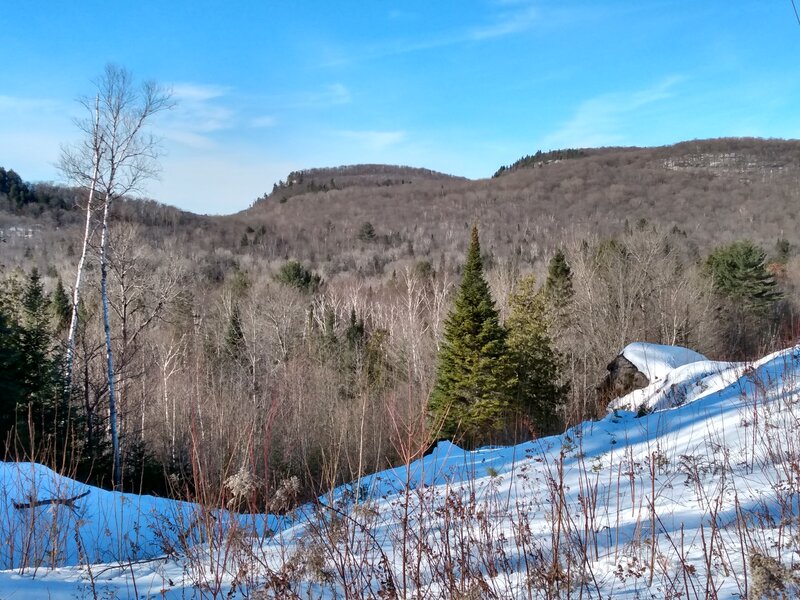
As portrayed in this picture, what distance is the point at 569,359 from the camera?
2661 cm

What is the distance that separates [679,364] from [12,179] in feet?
375

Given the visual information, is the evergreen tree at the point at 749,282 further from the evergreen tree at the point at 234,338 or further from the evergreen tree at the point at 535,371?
the evergreen tree at the point at 234,338

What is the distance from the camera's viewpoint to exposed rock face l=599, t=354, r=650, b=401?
13180mm

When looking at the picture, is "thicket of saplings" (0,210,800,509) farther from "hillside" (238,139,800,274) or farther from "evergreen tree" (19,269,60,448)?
"hillside" (238,139,800,274)

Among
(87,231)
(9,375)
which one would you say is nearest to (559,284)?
(87,231)

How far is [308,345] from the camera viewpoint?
3120 cm

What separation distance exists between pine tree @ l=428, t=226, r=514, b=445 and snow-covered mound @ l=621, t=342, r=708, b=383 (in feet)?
21.6

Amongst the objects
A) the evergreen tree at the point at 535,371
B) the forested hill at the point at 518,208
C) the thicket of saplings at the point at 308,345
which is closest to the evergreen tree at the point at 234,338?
the thicket of saplings at the point at 308,345

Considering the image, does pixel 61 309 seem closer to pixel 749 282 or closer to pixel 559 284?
pixel 559 284

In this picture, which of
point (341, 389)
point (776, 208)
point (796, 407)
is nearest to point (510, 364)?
Result: point (341, 389)

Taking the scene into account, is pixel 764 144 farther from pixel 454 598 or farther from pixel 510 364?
pixel 454 598

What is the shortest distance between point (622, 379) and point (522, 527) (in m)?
11.6

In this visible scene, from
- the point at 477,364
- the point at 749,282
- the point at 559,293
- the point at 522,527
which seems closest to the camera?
the point at 522,527

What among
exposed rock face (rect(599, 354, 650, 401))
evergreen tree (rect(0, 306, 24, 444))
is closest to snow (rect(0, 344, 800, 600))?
exposed rock face (rect(599, 354, 650, 401))
